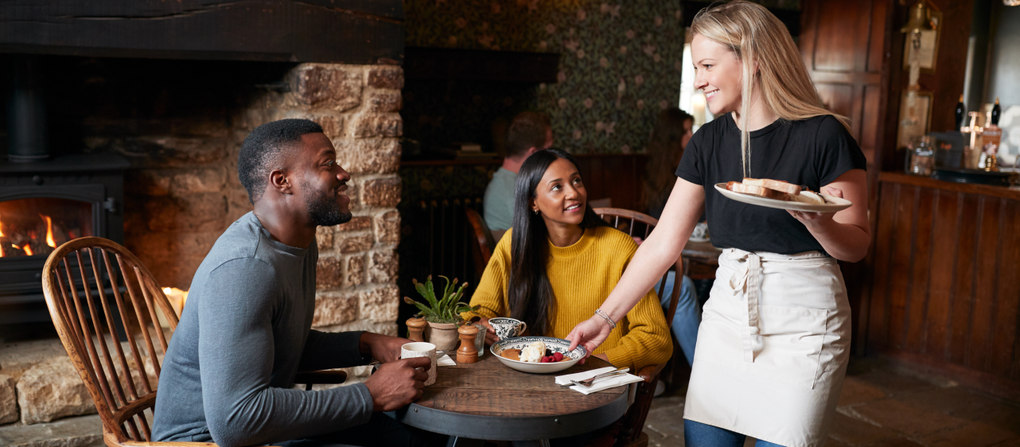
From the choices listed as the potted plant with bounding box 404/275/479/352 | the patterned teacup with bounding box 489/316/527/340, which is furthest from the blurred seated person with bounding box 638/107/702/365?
the potted plant with bounding box 404/275/479/352

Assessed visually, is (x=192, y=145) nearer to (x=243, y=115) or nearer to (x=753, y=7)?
(x=243, y=115)

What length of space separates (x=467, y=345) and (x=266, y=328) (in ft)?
1.69

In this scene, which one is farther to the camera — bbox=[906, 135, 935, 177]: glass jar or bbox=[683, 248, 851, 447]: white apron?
bbox=[906, 135, 935, 177]: glass jar

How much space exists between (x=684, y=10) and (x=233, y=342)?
433 cm

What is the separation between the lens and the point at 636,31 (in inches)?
195

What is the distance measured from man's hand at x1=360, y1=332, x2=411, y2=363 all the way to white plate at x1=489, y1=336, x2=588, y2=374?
221mm

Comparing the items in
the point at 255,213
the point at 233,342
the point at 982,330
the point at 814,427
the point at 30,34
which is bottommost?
the point at 982,330

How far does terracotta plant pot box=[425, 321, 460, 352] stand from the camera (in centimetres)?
183

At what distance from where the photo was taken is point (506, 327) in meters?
1.93

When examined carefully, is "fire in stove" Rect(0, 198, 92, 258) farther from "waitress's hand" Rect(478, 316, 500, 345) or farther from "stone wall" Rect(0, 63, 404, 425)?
"waitress's hand" Rect(478, 316, 500, 345)

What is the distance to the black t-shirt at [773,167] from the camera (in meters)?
1.48

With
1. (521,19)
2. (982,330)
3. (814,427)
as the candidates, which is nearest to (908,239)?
(982,330)

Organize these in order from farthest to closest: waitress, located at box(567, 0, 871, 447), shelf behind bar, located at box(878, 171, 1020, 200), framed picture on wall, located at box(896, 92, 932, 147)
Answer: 1. framed picture on wall, located at box(896, 92, 932, 147)
2. shelf behind bar, located at box(878, 171, 1020, 200)
3. waitress, located at box(567, 0, 871, 447)

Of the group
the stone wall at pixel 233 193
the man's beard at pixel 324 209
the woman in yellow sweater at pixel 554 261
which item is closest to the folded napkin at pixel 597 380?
the woman in yellow sweater at pixel 554 261
